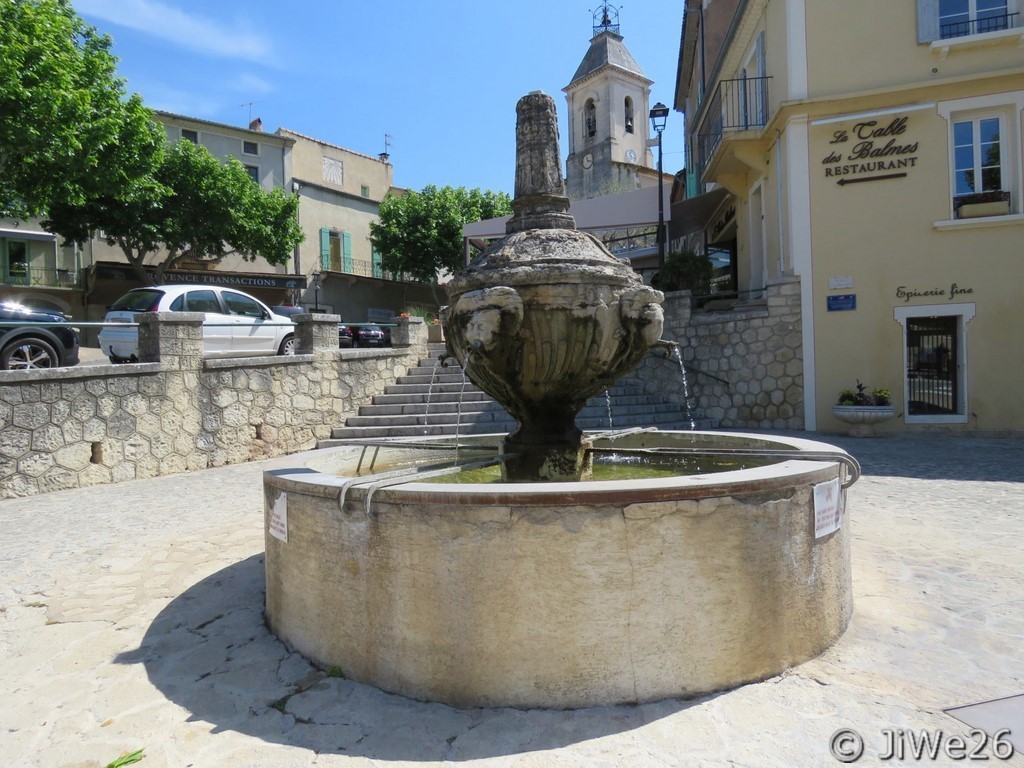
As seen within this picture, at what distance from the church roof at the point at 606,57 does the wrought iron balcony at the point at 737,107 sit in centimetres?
3454

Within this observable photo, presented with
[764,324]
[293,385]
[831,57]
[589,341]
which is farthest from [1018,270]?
[293,385]

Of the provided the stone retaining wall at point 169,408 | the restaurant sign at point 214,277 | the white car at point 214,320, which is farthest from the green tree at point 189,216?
the stone retaining wall at point 169,408

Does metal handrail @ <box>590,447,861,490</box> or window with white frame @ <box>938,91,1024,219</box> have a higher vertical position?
window with white frame @ <box>938,91,1024,219</box>

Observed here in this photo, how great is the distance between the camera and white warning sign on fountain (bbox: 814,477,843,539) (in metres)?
3.08

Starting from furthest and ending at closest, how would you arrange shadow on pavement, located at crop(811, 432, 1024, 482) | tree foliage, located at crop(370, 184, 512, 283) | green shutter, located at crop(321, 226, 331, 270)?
green shutter, located at crop(321, 226, 331, 270)
tree foliage, located at crop(370, 184, 512, 283)
shadow on pavement, located at crop(811, 432, 1024, 482)

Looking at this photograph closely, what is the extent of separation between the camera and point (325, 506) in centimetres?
309

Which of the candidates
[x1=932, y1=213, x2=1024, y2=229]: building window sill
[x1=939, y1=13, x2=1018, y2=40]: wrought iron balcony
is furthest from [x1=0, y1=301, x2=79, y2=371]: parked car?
[x1=939, y1=13, x2=1018, y2=40]: wrought iron balcony

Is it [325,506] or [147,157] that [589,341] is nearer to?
[325,506]

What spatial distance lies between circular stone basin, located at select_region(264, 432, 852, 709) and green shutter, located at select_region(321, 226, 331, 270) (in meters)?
33.0

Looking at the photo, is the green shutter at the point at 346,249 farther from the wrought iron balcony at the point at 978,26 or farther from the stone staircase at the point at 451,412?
the wrought iron balcony at the point at 978,26

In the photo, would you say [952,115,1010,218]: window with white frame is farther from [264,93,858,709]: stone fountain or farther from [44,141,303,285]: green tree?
[44,141,303,285]: green tree

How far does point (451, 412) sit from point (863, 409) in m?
7.17

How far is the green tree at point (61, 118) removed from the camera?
1274 centimetres

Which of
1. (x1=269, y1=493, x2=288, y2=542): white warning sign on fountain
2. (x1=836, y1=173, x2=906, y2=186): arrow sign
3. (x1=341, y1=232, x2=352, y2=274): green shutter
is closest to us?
(x1=269, y1=493, x2=288, y2=542): white warning sign on fountain
